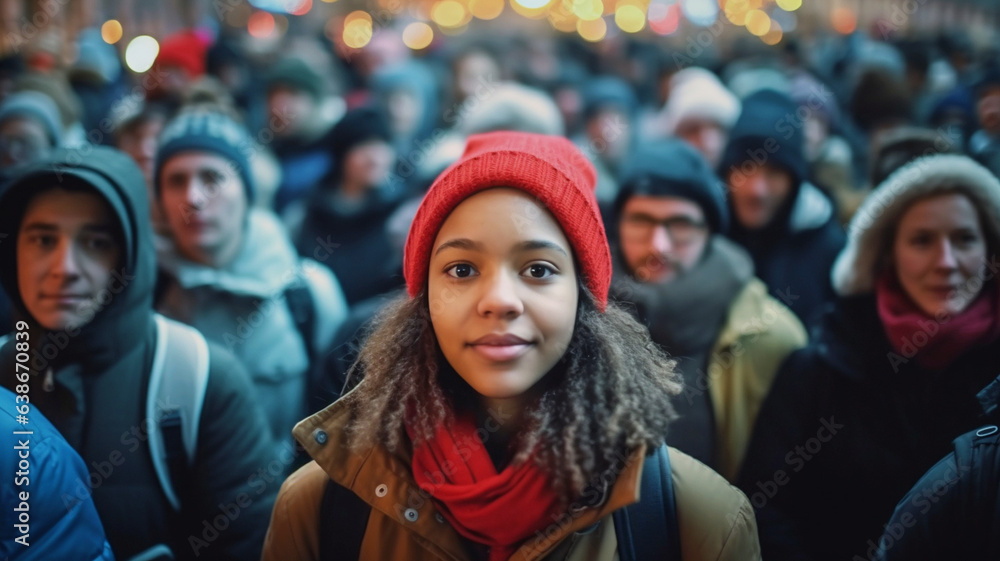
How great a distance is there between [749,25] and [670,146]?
22018mm

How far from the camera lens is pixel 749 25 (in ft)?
76.5

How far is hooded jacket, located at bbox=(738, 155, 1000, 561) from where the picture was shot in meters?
2.34

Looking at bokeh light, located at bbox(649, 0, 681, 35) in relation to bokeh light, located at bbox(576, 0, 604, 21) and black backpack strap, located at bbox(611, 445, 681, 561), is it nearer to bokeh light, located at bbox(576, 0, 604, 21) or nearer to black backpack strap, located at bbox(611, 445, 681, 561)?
bokeh light, located at bbox(576, 0, 604, 21)

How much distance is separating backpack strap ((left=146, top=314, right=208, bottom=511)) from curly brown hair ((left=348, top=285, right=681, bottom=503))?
67 cm

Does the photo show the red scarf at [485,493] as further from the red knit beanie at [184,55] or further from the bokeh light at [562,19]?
the bokeh light at [562,19]

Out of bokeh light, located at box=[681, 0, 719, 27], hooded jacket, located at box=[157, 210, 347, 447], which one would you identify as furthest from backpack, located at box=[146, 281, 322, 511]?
bokeh light, located at box=[681, 0, 719, 27]

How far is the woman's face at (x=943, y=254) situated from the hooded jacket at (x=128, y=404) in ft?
7.52

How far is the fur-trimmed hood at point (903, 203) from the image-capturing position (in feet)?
8.09

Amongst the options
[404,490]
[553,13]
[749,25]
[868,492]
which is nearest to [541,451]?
[404,490]

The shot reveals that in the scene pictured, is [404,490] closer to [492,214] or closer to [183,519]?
[492,214]

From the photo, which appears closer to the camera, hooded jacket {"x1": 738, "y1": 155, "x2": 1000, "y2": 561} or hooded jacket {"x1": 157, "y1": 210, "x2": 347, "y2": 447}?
hooded jacket {"x1": 738, "y1": 155, "x2": 1000, "y2": 561}

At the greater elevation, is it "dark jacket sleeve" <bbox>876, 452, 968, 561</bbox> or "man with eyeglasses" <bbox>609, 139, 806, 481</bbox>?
"man with eyeglasses" <bbox>609, 139, 806, 481</bbox>

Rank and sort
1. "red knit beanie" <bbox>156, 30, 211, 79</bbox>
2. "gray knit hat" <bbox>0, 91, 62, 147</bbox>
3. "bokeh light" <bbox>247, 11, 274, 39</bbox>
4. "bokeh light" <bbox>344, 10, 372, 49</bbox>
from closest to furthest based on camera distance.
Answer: "gray knit hat" <bbox>0, 91, 62, 147</bbox>
"red knit beanie" <bbox>156, 30, 211, 79</bbox>
"bokeh light" <bbox>344, 10, 372, 49</bbox>
"bokeh light" <bbox>247, 11, 274, 39</bbox>

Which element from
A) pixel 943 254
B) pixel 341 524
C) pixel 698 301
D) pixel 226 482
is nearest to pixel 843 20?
pixel 698 301
